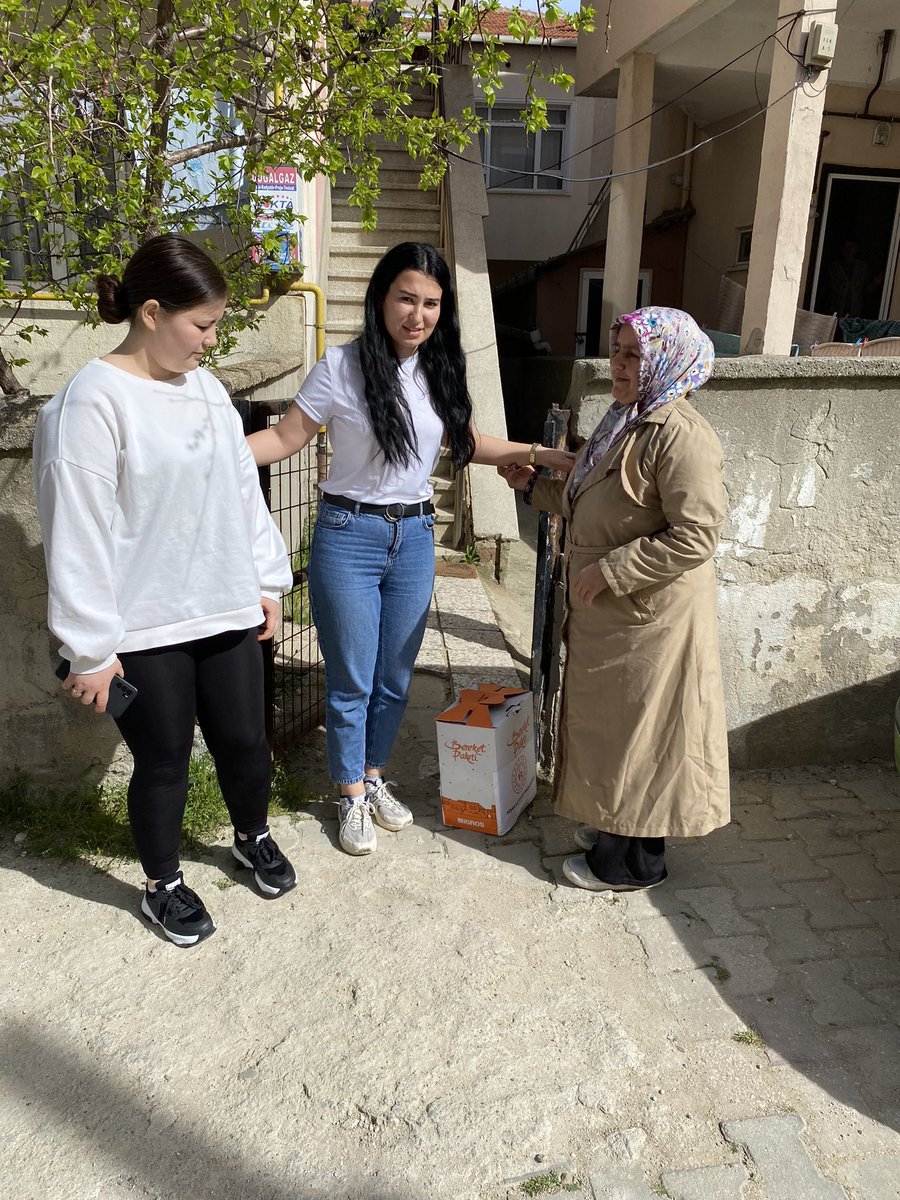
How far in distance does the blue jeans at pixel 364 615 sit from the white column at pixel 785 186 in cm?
417

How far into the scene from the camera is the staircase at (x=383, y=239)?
6.93 meters

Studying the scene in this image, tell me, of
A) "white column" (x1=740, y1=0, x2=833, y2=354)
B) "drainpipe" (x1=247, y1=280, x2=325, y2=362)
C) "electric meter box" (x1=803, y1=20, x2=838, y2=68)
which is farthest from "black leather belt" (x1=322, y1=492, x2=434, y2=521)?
"electric meter box" (x1=803, y1=20, x2=838, y2=68)

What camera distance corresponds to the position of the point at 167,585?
225cm

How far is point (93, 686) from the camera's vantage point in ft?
6.98

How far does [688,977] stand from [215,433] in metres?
2.03

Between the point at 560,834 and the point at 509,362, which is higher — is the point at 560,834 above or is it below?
below

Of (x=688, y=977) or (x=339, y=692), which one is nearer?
(x=688, y=977)

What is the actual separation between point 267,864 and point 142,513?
1.24 metres

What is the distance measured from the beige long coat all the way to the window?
1422 centimetres

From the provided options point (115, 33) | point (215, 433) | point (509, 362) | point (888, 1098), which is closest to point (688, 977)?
point (888, 1098)

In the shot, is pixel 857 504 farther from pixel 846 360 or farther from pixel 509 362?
pixel 509 362

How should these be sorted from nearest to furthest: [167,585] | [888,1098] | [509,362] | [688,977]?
[888,1098] < [167,585] < [688,977] < [509,362]

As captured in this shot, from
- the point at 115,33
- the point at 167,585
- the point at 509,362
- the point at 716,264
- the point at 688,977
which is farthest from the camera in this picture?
the point at 509,362

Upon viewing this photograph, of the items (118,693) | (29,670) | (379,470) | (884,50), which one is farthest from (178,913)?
(884,50)
